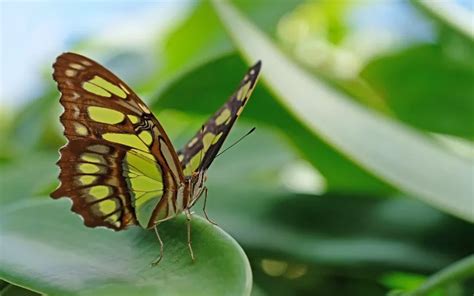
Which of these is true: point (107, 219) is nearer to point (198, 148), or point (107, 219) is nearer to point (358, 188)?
point (198, 148)

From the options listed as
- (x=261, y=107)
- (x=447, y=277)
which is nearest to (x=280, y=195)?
(x=261, y=107)

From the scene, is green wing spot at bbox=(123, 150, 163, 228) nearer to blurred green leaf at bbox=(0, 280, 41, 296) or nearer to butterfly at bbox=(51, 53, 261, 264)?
butterfly at bbox=(51, 53, 261, 264)

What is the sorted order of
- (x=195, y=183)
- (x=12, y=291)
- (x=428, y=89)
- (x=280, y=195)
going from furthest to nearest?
(x=428, y=89) → (x=280, y=195) → (x=195, y=183) → (x=12, y=291)

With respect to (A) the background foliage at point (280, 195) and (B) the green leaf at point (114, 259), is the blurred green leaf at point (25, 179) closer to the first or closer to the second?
(A) the background foliage at point (280, 195)

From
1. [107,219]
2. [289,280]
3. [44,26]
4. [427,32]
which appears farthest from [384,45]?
[107,219]

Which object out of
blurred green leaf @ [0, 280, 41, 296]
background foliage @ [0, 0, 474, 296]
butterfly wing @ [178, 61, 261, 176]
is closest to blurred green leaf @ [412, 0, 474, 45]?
background foliage @ [0, 0, 474, 296]

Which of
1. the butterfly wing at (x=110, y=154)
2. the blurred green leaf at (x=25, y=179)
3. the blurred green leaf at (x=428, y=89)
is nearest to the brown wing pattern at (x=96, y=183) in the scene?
the butterfly wing at (x=110, y=154)

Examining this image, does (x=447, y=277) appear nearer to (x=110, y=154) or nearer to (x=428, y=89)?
(x=110, y=154)

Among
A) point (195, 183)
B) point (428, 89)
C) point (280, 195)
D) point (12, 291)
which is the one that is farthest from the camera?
point (428, 89)
